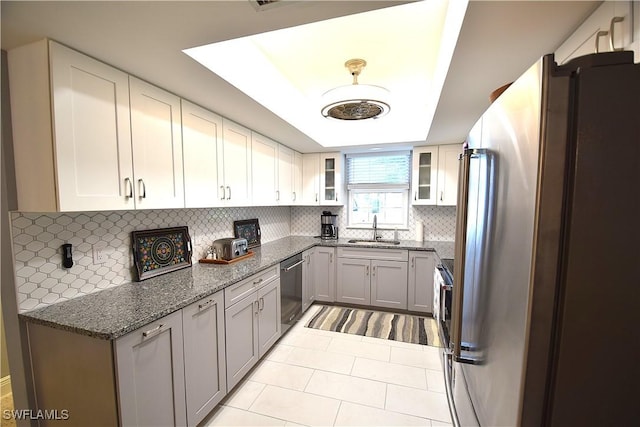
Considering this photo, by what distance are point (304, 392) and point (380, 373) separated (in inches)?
26.9

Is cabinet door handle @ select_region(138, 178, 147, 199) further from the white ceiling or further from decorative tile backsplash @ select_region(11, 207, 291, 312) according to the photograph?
the white ceiling

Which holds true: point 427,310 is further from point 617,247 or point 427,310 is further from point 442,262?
point 617,247

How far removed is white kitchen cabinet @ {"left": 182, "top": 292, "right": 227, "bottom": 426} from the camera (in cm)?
154

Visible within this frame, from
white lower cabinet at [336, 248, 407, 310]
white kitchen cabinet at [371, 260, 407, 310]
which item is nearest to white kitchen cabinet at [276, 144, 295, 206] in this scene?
white lower cabinet at [336, 248, 407, 310]

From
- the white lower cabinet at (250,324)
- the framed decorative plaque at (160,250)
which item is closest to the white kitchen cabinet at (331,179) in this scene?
the white lower cabinet at (250,324)

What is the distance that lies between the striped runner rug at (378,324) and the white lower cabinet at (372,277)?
0.15m

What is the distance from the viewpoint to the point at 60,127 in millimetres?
1233

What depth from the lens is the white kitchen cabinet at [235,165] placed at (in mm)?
2307

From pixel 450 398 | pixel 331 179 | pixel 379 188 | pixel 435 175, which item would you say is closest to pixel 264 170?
pixel 331 179

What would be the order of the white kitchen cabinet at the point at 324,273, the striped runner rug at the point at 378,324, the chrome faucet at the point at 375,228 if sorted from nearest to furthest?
the striped runner rug at the point at 378,324 → the white kitchen cabinet at the point at 324,273 → the chrome faucet at the point at 375,228

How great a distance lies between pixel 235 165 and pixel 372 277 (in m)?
2.23

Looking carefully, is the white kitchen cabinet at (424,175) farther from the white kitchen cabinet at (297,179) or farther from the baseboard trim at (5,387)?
the baseboard trim at (5,387)

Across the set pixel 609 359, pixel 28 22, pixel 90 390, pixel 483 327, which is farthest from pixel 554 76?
pixel 90 390

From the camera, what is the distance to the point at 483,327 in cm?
89
